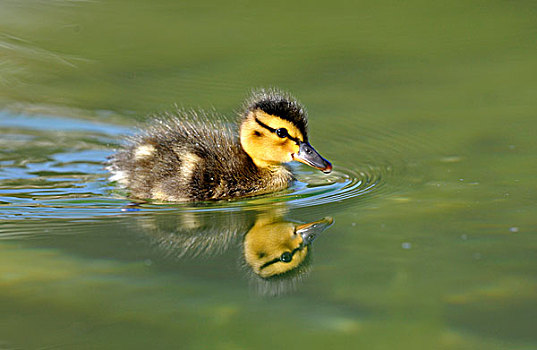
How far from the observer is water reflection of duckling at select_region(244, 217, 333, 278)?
2.70 m

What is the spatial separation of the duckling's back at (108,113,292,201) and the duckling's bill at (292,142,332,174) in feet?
0.46

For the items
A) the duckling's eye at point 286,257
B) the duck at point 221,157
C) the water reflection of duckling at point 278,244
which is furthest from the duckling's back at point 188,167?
the duckling's eye at point 286,257

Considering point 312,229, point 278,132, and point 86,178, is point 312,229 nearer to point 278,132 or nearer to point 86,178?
point 278,132

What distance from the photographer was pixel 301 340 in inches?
85.1

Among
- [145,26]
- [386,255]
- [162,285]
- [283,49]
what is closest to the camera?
[162,285]

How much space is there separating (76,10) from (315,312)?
476cm

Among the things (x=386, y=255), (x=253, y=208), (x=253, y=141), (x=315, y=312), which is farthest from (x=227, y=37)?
(x=315, y=312)

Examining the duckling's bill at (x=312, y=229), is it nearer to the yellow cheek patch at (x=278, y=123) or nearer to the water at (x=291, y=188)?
the water at (x=291, y=188)

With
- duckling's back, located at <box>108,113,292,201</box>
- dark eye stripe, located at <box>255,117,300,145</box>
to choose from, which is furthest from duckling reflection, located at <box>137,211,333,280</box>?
dark eye stripe, located at <box>255,117,300,145</box>

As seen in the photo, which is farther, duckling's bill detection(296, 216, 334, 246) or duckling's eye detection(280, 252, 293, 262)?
duckling's bill detection(296, 216, 334, 246)

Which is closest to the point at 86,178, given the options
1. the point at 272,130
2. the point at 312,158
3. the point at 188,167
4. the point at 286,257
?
the point at 188,167

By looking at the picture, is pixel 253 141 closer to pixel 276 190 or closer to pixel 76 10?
pixel 276 190

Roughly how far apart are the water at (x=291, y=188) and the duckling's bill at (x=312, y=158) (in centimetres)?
9

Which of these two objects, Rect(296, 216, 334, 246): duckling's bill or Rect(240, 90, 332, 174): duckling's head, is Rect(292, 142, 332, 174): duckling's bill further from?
Rect(296, 216, 334, 246): duckling's bill
